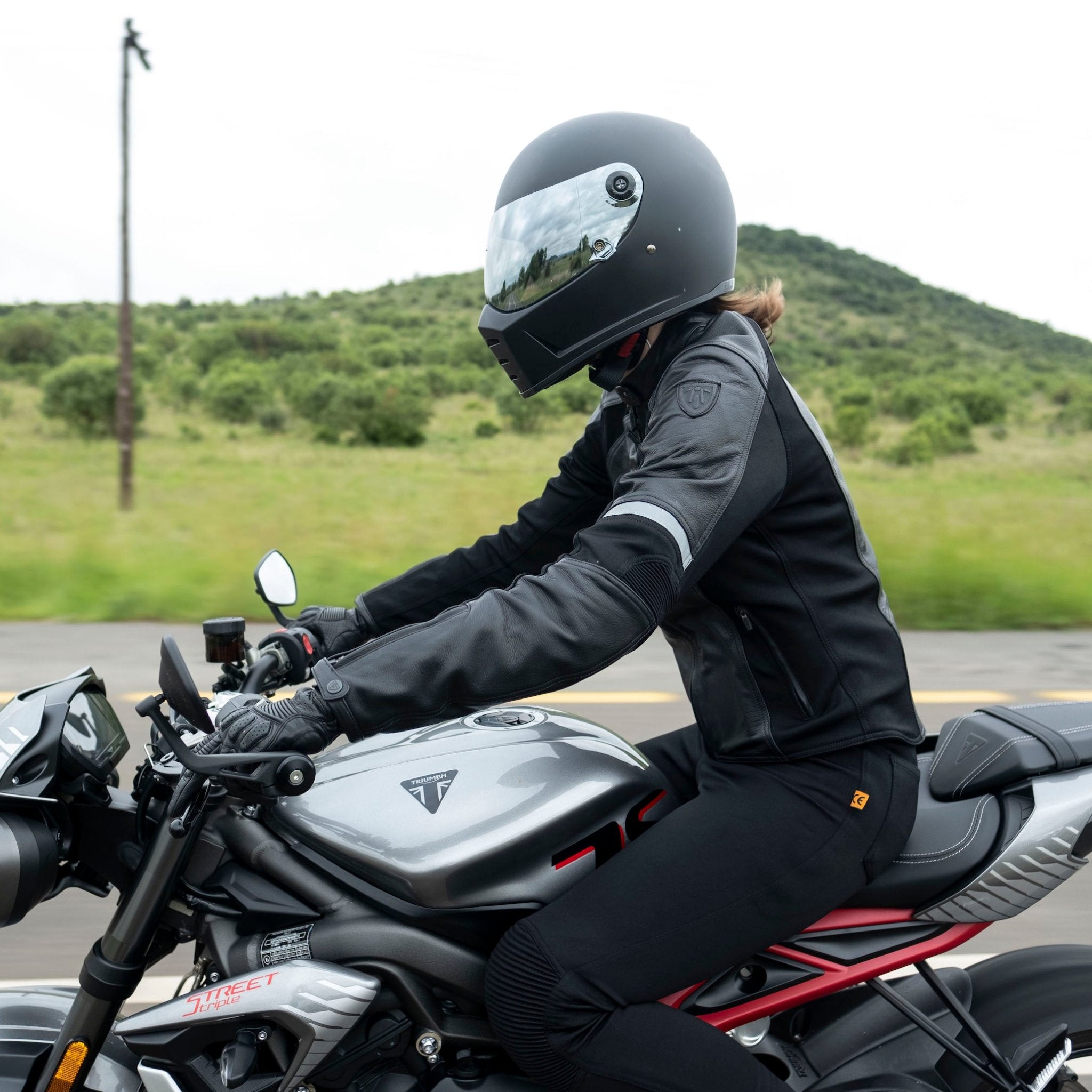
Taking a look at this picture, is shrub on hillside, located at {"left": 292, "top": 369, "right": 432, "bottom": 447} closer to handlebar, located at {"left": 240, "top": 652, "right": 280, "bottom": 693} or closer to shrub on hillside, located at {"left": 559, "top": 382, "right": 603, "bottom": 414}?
shrub on hillside, located at {"left": 559, "top": 382, "right": 603, "bottom": 414}

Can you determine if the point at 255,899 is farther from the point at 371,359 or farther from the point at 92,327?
the point at 92,327

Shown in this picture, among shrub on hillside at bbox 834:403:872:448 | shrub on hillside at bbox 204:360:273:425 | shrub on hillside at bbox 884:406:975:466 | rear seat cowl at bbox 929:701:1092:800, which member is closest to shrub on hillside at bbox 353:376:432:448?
shrub on hillside at bbox 204:360:273:425

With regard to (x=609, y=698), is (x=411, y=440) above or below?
below

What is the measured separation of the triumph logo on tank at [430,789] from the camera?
1.76 meters

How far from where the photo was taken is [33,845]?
1.62 m

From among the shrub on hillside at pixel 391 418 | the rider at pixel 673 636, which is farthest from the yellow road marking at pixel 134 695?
the shrub on hillside at pixel 391 418

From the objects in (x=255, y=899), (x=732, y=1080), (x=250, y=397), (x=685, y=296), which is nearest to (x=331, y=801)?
(x=255, y=899)

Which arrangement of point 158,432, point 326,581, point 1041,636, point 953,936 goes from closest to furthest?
point 953,936, point 1041,636, point 326,581, point 158,432

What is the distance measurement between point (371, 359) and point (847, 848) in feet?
148

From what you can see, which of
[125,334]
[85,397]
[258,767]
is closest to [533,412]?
[85,397]

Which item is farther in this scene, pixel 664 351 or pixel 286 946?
pixel 664 351

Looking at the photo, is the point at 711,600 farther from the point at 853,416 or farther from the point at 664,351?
the point at 853,416

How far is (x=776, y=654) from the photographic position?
71.5 inches

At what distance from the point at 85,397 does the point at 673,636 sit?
111ft
